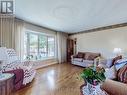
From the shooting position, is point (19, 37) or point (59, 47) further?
point (59, 47)

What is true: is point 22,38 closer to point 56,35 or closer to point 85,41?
point 56,35

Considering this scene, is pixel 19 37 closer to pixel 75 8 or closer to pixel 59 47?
pixel 75 8

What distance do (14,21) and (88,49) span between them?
467 cm

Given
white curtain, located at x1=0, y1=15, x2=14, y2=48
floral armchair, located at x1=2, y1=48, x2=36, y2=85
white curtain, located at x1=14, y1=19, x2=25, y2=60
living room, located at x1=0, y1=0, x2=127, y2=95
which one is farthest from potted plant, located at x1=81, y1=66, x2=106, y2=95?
white curtain, located at x1=14, y1=19, x2=25, y2=60

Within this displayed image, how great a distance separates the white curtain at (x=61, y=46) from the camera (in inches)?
311

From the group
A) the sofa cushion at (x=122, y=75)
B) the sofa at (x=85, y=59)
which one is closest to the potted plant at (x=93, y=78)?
the sofa cushion at (x=122, y=75)

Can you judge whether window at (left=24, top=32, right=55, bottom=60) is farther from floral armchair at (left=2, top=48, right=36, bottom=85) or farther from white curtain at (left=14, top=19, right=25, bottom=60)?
floral armchair at (left=2, top=48, right=36, bottom=85)

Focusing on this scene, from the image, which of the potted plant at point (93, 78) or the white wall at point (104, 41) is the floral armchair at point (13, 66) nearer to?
the potted plant at point (93, 78)

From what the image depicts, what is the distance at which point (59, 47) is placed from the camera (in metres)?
7.89

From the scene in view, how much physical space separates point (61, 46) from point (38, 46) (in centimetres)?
200

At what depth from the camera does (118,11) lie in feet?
13.8

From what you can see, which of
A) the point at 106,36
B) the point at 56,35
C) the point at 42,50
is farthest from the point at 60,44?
the point at 106,36

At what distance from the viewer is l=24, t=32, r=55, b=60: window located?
19.1 feet

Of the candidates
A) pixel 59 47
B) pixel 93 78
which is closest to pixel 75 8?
pixel 93 78
